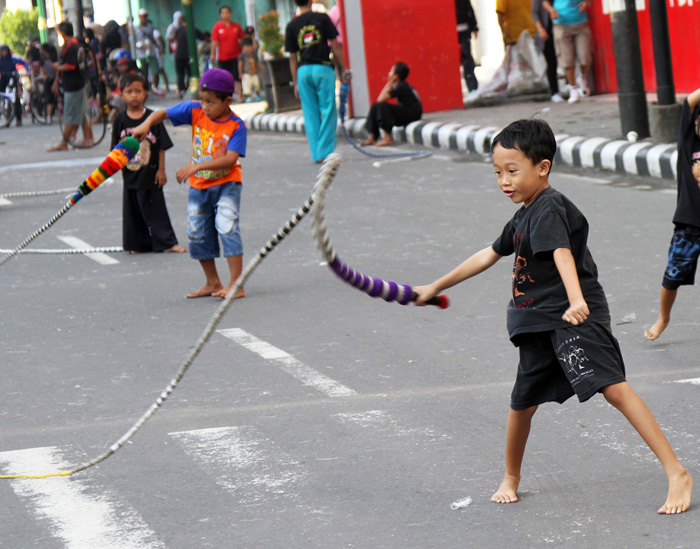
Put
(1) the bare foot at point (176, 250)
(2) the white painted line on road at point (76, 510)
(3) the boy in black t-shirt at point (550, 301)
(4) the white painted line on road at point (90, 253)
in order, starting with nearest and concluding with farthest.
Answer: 1. (3) the boy in black t-shirt at point (550, 301)
2. (2) the white painted line on road at point (76, 510)
3. (4) the white painted line on road at point (90, 253)
4. (1) the bare foot at point (176, 250)

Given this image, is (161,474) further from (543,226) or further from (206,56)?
(206,56)

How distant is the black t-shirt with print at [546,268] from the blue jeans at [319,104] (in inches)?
419

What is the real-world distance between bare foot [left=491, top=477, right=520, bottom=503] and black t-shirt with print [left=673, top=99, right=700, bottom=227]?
211 centimetres

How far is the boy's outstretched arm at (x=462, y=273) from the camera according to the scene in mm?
3834

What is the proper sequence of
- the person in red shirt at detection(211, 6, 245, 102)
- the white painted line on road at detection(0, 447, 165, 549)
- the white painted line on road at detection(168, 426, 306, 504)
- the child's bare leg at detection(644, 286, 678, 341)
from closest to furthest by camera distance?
1. the white painted line on road at detection(0, 447, 165, 549)
2. the white painted line on road at detection(168, 426, 306, 504)
3. the child's bare leg at detection(644, 286, 678, 341)
4. the person in red shirt at detection(211, 6, 245, 102)

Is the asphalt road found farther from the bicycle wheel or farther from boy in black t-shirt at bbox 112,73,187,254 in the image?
the bicycle wheel

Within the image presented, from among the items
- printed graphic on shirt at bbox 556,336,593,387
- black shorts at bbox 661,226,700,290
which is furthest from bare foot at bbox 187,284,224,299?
printed graphic on shirt at bbox 556,336,593,387

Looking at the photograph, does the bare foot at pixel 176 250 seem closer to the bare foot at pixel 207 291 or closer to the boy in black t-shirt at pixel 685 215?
the bare foot at pixel 207 291

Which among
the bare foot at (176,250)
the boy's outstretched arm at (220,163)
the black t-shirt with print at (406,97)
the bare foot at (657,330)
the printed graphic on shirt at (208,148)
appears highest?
the black t-shirt with print at (406,97)

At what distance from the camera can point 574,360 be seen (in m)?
3.69

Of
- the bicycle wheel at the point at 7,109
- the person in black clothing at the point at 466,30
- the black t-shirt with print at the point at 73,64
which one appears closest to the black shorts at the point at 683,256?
the black t-shirt with print at the point at 73,64

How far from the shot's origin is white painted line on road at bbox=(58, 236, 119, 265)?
923cm

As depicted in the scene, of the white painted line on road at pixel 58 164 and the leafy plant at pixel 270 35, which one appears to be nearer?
the white painted line on road at pixel 58 164

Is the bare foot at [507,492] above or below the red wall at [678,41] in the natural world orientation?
below
